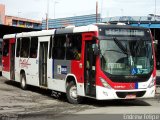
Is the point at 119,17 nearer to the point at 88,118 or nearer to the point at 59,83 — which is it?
the point at 59,83

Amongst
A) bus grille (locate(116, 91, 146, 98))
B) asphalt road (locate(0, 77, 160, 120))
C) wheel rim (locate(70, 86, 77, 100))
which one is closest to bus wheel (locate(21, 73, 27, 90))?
asphalt road (locate(0, 77, 160, 120))

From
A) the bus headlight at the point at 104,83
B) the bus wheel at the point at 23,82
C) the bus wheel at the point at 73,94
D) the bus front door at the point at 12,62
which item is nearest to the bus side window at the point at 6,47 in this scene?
the bus front door at the point at 12,62

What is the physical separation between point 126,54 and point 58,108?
300 centimetres

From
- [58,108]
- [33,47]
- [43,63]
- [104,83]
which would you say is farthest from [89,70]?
[33,47]

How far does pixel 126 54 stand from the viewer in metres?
15.2

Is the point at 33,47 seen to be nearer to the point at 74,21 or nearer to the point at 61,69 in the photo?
the point at 61,69

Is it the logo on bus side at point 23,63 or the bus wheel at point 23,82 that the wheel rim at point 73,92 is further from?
the bus wheel at point 23,82

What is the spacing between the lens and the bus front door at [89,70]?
49.6 feet

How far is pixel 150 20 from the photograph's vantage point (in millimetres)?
55781

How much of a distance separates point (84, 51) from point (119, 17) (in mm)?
46557

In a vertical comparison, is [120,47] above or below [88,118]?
above

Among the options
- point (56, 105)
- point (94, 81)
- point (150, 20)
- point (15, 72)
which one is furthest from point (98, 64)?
point (150, 20)

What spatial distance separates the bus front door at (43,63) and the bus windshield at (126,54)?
4720mm

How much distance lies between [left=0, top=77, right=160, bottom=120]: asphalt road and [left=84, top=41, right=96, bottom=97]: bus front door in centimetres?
60
